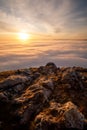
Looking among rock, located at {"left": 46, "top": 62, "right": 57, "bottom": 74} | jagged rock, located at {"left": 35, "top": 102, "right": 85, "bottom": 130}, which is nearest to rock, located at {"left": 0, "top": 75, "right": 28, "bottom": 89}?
rock, located at {"left": 46, "top": 62, "right": 57, "bottom": 74}

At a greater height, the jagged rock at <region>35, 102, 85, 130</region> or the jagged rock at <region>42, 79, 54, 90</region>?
the jagged rock at <region>42, 79, 54, 90</region>

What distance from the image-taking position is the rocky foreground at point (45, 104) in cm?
3735

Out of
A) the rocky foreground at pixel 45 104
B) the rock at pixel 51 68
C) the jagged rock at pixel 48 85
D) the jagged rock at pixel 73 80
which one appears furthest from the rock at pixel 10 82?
the rock at pixel 51 68

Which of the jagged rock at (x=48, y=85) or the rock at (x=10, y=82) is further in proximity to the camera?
the jagged rock at (x=48, y=85)

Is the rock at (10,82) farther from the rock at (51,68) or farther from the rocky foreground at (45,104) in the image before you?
the rock at (51,68)

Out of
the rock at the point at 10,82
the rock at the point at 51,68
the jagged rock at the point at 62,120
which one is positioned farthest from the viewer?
the rock at the point at 51,68

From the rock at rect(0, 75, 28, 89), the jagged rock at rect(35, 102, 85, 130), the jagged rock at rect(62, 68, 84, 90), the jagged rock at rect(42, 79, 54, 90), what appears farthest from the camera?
the jagged rock at rect(62, 68, 84, 90)

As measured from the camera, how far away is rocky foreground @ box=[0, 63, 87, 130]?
123 feet

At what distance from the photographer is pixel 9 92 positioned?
175ft

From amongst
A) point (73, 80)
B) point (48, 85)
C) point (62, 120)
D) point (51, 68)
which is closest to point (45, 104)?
point (62, 120)

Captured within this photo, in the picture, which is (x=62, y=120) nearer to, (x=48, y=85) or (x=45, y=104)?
(x=45, y=104)

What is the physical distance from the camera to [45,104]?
47219 millimetres

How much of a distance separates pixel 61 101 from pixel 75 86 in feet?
36.0

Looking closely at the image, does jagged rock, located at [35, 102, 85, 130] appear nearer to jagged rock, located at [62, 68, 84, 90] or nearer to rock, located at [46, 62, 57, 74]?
jagged rock, located at [62, 68, 84, 90]
